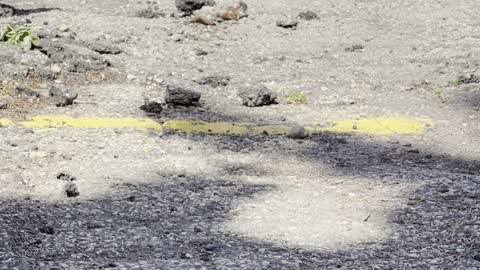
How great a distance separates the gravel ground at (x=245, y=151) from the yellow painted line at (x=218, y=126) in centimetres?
13

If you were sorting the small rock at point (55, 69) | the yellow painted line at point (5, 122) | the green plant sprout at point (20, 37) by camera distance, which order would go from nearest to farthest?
the yellow painted line at point (5, 122), the small rock at point (55, 69), the green plant sprout at point (20, 37)

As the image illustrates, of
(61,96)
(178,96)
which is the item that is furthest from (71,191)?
(178,96)

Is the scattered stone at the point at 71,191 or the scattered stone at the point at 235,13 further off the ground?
the scattered stone at the point at 71,191

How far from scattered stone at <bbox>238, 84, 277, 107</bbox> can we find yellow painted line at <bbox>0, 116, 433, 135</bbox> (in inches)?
15.6

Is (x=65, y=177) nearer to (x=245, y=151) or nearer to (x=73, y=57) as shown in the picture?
(x=245, y=151)

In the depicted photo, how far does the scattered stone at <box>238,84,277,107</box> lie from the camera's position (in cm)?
633

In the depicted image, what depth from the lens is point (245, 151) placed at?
17.7 ft

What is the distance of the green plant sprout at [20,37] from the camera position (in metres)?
7.07

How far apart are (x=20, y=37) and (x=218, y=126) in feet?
6.82

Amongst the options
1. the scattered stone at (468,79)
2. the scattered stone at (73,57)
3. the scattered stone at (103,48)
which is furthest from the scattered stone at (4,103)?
the scattered stone at (468,79)

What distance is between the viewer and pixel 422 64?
734 cm

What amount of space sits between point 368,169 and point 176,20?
3733mm

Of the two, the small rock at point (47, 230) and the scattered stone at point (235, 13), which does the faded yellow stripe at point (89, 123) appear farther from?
the scattered stone at point (235, 13)

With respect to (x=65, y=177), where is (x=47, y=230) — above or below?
above
